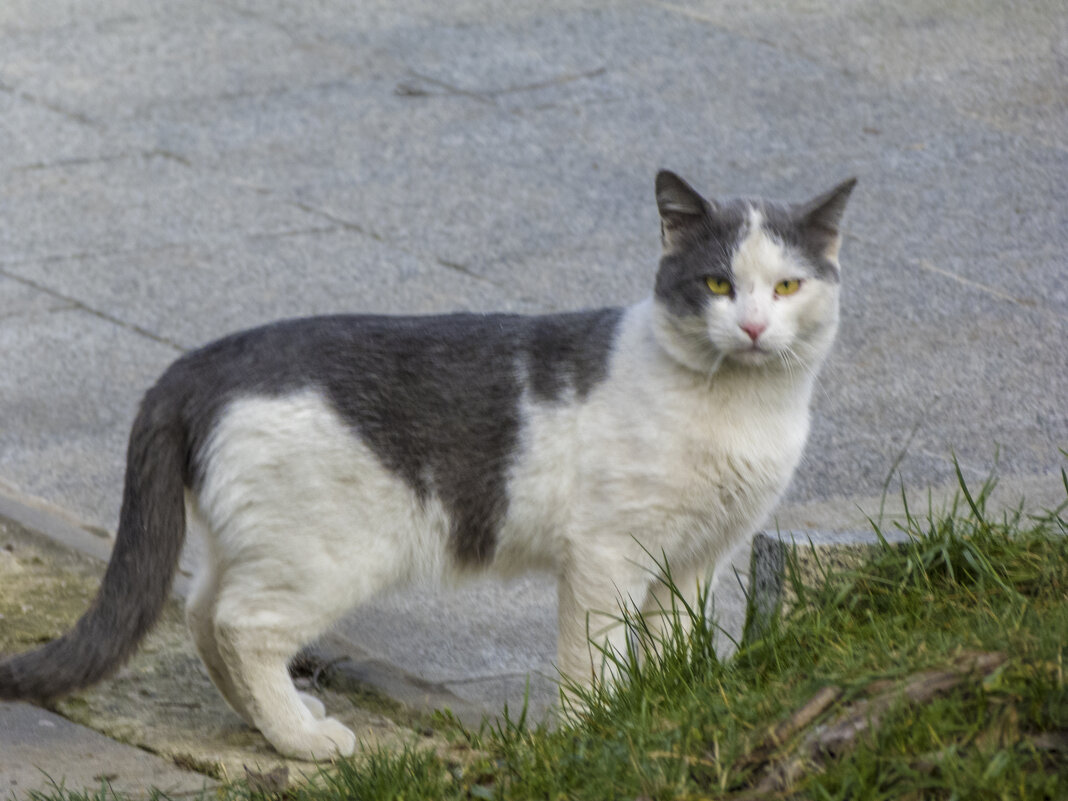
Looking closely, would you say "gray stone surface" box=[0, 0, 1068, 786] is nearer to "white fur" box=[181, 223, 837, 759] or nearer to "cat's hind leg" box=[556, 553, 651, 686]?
"cat's hind leg" box=[556, 553, 651, 686]

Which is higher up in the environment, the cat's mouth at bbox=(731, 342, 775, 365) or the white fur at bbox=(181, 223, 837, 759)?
the cat's mouth at bbox=(731, 342, 775, 365)

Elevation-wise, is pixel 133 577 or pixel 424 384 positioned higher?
pixel 424 384

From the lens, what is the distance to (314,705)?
3691 millimetres

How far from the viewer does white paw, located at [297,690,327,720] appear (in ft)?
12.0

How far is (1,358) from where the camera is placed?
5.82 meters

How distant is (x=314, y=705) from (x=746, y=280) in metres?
1.62

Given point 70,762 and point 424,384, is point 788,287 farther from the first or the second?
point 70,762

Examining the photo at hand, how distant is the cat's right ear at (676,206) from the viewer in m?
3.49

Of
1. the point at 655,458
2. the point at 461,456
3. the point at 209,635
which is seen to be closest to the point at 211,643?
the point at 209,635

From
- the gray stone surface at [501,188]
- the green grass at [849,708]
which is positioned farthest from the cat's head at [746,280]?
the gray stone surface at [501,188]

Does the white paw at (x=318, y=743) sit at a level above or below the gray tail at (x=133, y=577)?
below

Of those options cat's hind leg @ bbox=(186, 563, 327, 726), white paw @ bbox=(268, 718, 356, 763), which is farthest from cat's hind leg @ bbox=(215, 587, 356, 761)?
cat's hind leg @ bbox=(186, 563, 327, 726)

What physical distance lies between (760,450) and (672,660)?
0.68 m

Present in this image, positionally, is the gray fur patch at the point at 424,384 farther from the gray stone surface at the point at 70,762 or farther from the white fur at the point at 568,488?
the gray stone surface at the point at 70,762
